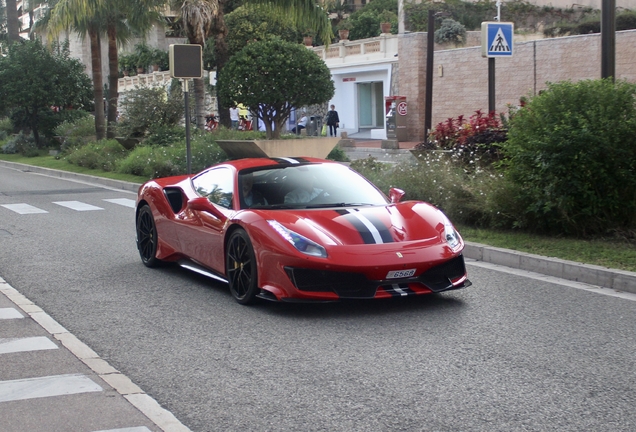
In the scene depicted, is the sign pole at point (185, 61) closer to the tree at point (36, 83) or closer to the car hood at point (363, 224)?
the car hood at point (363, 224)

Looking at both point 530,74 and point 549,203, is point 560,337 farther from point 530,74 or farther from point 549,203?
point 530,74

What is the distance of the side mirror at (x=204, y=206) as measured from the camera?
8242 mm

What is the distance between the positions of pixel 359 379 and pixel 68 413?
1778 millimetres

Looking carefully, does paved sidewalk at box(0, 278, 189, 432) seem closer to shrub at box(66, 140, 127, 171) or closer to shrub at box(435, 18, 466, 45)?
shrub at box(66, 140, 127, 171)

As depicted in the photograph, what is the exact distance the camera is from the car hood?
7254mm

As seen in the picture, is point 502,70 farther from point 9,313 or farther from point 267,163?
point 9,313

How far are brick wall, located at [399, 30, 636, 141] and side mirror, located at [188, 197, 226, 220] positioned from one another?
21.5 meters

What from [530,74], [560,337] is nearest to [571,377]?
[560,337]

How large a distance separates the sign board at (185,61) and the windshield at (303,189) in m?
8.16

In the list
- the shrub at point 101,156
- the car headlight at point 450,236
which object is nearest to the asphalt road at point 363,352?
the car headlight at point 450,236

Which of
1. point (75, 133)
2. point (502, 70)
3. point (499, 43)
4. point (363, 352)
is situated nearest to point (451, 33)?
point (502, 70)

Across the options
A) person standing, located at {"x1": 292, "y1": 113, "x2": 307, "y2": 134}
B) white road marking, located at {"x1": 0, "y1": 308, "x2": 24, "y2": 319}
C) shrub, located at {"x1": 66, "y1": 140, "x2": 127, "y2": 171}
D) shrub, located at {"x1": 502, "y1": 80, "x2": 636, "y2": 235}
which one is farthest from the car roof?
person standing, located at {"x1": 292, "y1": 113, "x2": 307, "y2": 134}

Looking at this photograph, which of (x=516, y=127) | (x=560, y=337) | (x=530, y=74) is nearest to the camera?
(x=560, y=337)

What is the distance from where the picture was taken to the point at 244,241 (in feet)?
25.1
